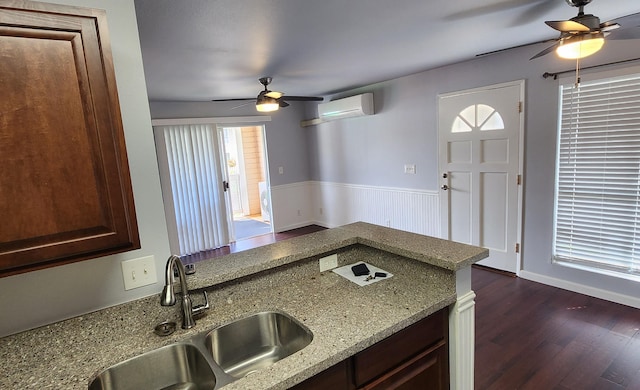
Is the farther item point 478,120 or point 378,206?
point 378,206

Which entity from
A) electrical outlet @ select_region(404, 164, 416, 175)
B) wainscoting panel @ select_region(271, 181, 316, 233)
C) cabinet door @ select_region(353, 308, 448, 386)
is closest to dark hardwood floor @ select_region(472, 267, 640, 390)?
cabinet door @ select_region(353, 308, 448, 386)

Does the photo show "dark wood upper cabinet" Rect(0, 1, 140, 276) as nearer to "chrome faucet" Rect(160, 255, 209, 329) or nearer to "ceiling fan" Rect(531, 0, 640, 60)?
"chrome faucet" Rect(160, 255, 209, 329)

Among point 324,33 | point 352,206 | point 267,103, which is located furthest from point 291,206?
point 324,33

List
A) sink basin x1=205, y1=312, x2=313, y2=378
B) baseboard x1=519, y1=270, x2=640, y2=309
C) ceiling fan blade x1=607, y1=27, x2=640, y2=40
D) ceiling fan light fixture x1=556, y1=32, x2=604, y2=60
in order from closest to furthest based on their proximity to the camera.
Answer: sink basin x1=205, y1=312, x2=313, y2=378 < ceiling fan light fixture x1=556, y1=32, x2=604, y2=60 < ceiling fan blade x1=607, y1=27, x2=640, y2=40 < baseboard x1=519, y1=270, x2=640, y2=309

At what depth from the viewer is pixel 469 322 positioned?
155 cm

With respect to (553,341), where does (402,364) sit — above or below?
above

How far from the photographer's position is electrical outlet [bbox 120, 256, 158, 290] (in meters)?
1.29

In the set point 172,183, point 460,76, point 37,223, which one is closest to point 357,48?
point 460,76

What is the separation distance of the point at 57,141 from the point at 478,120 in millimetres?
3823

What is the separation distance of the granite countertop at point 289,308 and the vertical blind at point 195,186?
385 centimetres

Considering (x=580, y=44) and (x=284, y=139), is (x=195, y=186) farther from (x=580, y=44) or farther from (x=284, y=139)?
(x=580, y=44)

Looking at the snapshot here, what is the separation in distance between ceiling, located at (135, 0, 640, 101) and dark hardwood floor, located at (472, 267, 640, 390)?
7.71 feet

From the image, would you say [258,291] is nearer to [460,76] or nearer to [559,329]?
[559,329]

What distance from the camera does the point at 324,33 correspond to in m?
2.43
